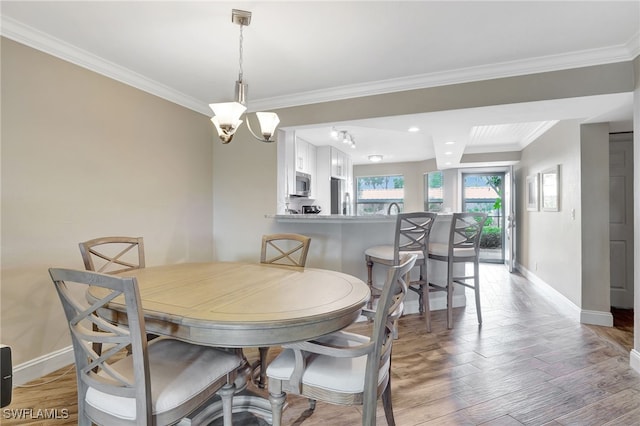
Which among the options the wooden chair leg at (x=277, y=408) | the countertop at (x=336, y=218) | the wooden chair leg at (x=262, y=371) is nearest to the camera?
the wooden chair leg at (x=277, y=408)

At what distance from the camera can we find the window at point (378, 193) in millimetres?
7770

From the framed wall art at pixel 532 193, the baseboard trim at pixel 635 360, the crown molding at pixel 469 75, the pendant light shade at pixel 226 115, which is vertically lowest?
the baseboard trim at pixel 635 360

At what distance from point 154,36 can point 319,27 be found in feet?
3.87

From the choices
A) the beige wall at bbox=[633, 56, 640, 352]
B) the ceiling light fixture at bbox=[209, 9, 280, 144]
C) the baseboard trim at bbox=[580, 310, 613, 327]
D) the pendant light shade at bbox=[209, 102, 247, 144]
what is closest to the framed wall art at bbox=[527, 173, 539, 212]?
the baseboard trim at bbox=[580, 310, 613, 327]

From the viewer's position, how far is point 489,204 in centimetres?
652

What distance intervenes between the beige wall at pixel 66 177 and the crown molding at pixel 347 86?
68mm

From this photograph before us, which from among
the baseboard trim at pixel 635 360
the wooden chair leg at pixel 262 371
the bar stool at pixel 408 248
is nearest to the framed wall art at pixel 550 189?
the baseboard trim at pixel 635 360

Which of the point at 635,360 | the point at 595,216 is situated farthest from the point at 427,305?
the point at 595,216

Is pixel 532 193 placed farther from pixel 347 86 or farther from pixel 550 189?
pixel 347 86

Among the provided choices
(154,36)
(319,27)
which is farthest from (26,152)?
(319,27)

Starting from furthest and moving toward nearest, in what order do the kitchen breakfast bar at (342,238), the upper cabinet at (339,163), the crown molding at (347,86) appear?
the upper cabinet at (339,163) → the kitchen breakfast bar at (342,238) → the crown molding at (347,86)

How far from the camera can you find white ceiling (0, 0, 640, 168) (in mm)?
1864

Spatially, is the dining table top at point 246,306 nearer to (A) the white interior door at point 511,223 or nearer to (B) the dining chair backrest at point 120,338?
(B) the dining chair backrest at point 120,338

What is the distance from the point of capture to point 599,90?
2.37 meters
